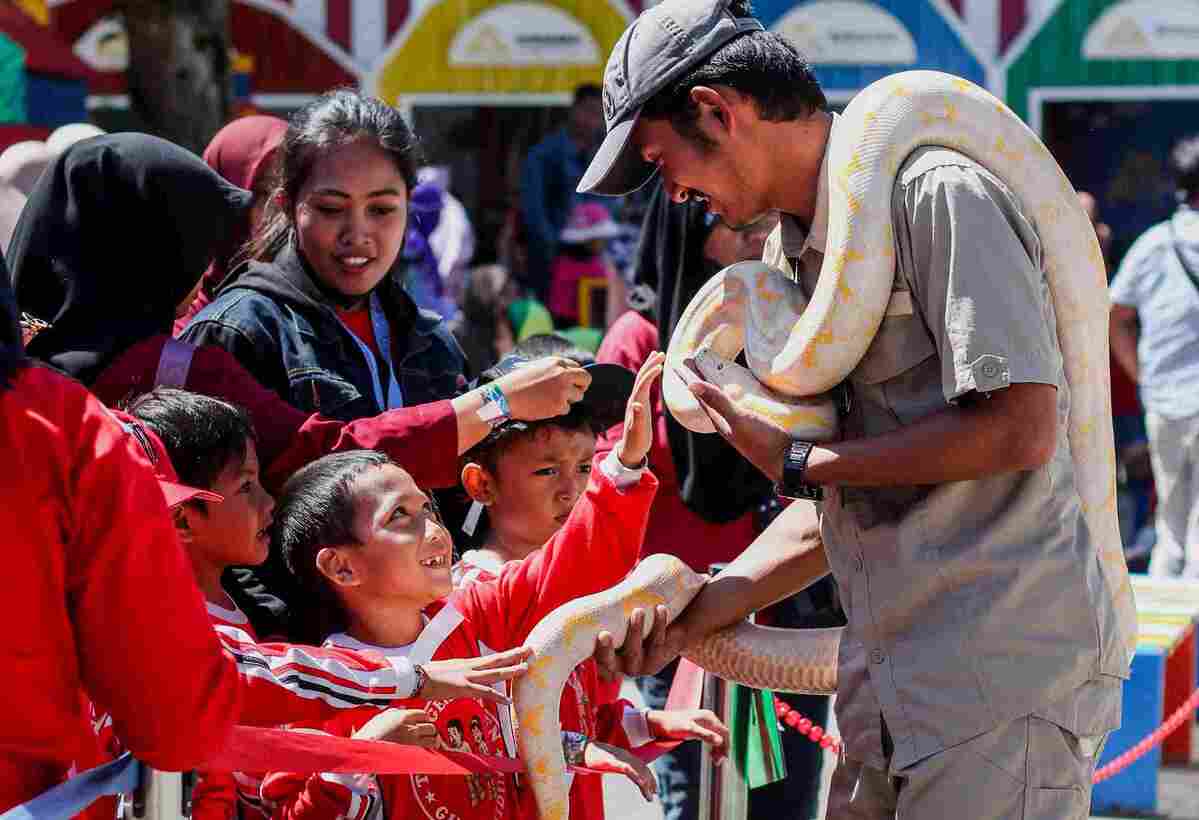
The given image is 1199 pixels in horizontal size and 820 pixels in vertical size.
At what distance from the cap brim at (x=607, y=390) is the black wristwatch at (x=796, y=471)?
3.30ft

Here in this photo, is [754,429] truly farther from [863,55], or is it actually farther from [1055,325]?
[863,55]

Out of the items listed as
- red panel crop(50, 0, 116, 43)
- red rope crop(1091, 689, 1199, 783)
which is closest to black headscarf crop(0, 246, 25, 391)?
red rope crop(1091, 689, 1199, 783)

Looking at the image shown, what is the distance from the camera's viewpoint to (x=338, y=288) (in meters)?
3.86

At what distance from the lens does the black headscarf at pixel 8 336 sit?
218 centimetres

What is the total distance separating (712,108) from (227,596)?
1.30 metres

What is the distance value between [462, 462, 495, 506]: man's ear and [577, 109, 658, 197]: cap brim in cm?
111

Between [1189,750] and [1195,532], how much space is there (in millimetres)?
1696

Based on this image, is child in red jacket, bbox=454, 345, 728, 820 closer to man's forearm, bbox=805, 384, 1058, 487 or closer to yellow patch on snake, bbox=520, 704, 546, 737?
yellow patch on snake, bbox=520, 704, 546, 737

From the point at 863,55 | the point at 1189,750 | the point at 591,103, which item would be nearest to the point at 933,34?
the point at 863,55

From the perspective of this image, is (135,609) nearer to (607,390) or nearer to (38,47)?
(607,390)

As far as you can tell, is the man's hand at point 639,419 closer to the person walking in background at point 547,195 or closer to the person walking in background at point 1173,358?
the person walking in background at point 1173,358

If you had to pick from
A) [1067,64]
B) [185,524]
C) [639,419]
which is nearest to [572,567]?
[639,419]

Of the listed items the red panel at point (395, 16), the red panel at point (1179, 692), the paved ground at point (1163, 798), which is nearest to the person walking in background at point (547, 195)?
the red panel at point (395, 16)

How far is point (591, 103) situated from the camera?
423 inches
